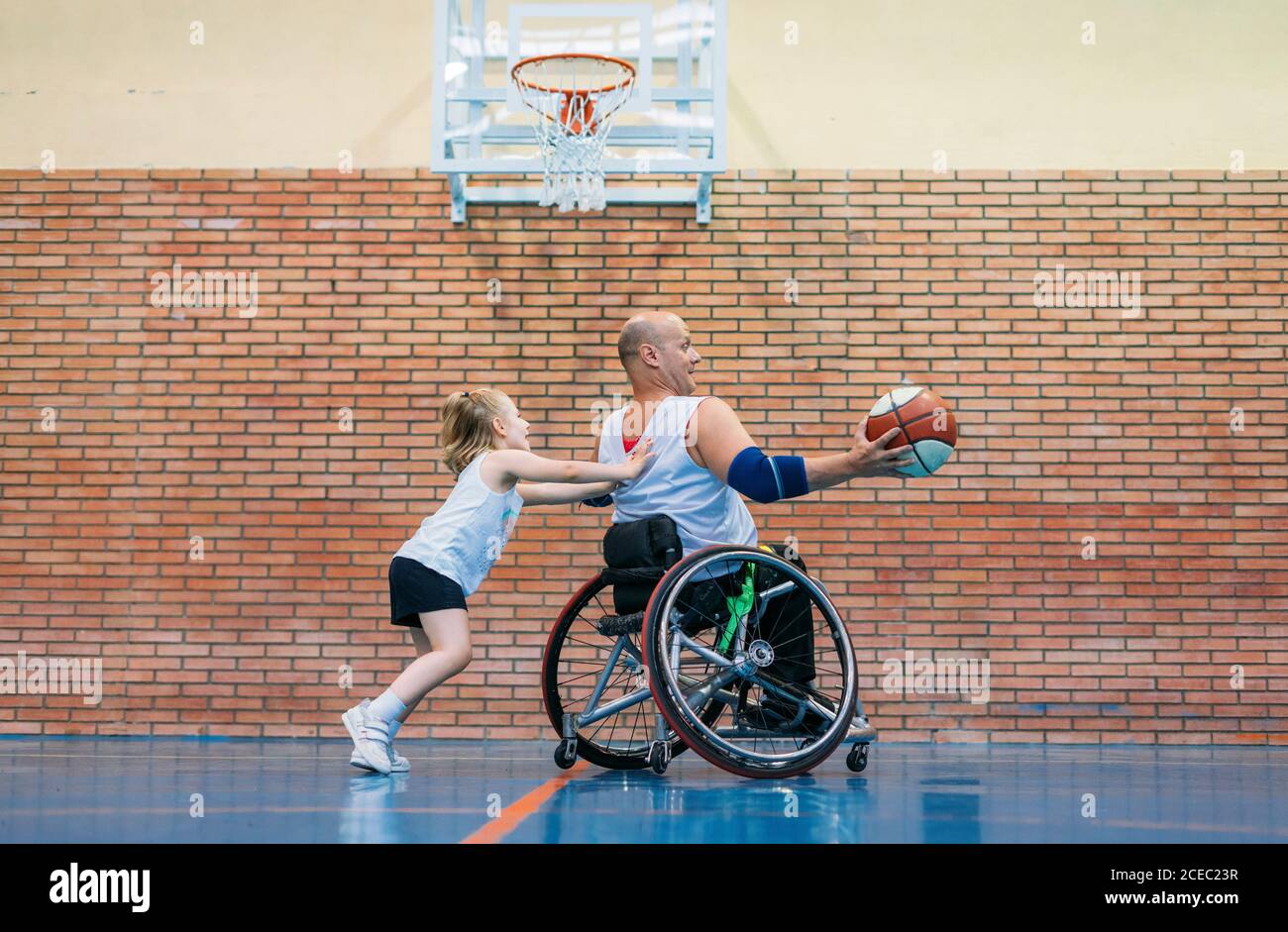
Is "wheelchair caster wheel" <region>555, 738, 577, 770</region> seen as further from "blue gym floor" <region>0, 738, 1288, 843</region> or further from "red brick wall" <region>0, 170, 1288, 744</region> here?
"red brick wall" <region>0, 170, 1288, 744</region>

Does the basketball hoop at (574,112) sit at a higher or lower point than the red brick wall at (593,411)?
higher

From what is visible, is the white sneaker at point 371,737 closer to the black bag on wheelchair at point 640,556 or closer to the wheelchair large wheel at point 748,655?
the black bag on wheelchair at point 640,556

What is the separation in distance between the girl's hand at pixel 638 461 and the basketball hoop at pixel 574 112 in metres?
2.04

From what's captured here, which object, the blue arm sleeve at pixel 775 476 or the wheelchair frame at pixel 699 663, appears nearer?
the wheelchair frame at pixel 699 663

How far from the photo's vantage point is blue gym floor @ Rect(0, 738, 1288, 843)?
249 centimetres

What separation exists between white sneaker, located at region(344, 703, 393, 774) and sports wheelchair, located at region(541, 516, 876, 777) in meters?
0.56

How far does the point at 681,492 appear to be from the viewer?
3.75 metres

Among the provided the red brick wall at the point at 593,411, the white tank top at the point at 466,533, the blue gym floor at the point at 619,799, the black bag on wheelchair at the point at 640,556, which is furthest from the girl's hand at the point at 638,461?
the red brick wall at the point at 593,411

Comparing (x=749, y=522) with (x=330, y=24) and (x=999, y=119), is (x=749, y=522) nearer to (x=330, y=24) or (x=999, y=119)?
(x=999, y=119)

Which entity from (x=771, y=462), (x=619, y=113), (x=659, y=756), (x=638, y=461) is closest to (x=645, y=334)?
(x=638, y=461)

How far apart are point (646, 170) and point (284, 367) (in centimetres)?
223

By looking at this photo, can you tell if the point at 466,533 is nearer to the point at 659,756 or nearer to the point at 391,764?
the point at 391,764

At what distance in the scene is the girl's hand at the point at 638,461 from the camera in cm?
366

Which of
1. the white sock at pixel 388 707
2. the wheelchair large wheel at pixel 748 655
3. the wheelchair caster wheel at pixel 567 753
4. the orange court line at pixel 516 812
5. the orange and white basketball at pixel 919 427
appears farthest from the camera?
the wheelchair caster wheel at pixel 567 753
